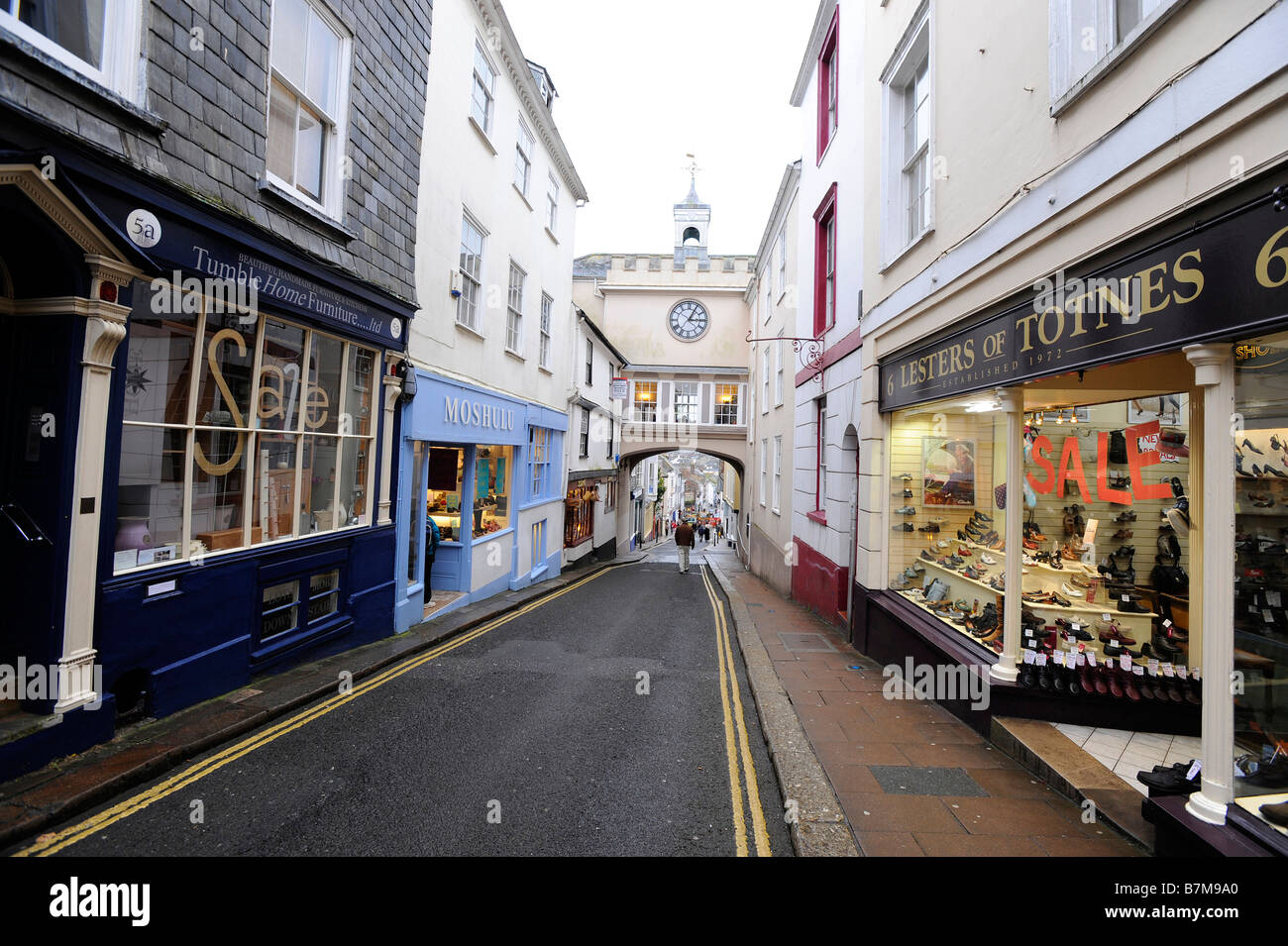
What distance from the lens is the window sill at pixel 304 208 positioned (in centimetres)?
605

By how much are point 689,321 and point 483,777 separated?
88.0 ft

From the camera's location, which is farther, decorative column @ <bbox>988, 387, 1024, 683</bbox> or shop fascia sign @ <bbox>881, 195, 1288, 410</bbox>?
decorative column @ <bbox>988, 387, 1024, 683</bbox>

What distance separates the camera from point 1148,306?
3.81m

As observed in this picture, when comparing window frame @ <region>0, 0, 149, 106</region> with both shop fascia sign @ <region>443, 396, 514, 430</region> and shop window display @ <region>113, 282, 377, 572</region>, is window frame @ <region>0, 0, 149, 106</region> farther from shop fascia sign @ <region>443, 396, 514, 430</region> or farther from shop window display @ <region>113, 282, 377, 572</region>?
shop fascia sign @ <region>443, 396, 514, 430</region>

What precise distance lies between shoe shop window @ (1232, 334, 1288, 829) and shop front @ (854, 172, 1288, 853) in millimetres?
13

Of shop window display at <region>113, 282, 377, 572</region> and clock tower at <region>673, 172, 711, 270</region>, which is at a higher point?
clock tower at <region>673, 172, 711, 270</region>

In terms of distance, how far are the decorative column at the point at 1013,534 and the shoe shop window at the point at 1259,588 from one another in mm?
2076

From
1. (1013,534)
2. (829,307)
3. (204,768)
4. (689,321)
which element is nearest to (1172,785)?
(1013,534)

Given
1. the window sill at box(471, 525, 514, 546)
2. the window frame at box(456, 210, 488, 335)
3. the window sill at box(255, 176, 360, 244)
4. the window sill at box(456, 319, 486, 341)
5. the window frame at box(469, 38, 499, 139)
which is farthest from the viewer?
the window sill at box(471, 525, 514, 546)

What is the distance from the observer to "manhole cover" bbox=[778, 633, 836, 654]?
354 inches

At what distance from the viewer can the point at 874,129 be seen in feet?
29.2

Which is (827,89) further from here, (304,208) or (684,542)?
(684,542)

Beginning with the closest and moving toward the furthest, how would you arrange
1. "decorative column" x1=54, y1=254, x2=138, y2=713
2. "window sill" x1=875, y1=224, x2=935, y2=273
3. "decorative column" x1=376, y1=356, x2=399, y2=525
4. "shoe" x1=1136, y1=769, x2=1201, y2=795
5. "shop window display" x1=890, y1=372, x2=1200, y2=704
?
"shoe" x1=1136, y1=769, x2=1201, y2=795
"decorative column" x1=54, y1=254, x2=138, y2=713
"shop window display" x1=890, y1=372, x2=1200, y2=704
"window sill" x1=875, y1=224, x2=935, y2=273
"decorative column" x1=376, y1=356, x2=399, y2=525

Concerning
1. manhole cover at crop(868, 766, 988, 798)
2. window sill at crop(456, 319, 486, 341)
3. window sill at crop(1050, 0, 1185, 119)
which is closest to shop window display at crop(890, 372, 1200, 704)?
manhole cover at crop(868, 766, 988, 798)
